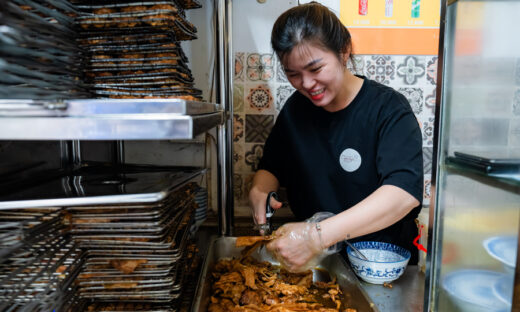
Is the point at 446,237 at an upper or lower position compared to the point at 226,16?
lower

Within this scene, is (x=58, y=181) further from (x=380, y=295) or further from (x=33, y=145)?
(x=380, y=295)

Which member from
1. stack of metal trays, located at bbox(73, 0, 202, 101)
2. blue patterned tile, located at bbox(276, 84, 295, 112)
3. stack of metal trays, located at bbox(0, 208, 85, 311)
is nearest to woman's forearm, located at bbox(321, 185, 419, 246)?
stack of metal trays, located at bbox(73, 0, 202, 101)

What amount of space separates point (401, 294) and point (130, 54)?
1137 mm

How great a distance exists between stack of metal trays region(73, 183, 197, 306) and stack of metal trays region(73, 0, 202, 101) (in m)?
0.34

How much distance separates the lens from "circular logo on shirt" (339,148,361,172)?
5.40 ft

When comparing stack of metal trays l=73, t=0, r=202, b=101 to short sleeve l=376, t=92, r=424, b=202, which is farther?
short sleeve l=376, t=92, r=424, b=202

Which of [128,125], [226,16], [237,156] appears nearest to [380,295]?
[128,125]

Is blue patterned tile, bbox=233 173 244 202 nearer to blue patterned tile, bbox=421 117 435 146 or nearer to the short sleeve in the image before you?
the short sleeve

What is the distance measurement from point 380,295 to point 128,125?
997 millimetres

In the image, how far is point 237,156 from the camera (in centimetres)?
213

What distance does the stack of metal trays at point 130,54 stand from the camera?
3.30 ft

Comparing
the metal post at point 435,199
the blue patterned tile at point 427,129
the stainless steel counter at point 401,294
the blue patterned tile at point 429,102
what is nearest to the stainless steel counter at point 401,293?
the stainless steel counter at point 401,294

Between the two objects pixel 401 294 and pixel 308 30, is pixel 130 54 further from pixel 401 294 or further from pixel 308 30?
pixel 401 294

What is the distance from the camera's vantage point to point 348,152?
1.66m
